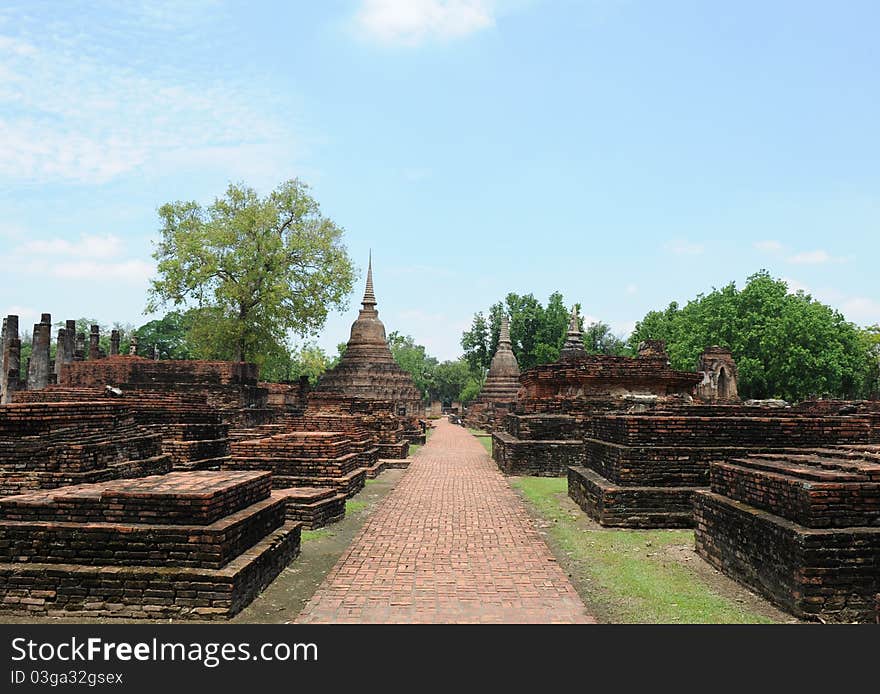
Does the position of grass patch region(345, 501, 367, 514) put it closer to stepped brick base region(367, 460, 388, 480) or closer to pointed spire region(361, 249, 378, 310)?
stepped brick base region(367, 460, 388, 480)

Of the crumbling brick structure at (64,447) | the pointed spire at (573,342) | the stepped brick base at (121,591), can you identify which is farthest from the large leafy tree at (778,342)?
the stepped brick base at (121,591)

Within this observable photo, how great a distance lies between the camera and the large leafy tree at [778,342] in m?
30.1

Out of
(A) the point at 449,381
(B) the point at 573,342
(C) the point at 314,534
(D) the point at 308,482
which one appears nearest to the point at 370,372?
(B) the point at 573,342

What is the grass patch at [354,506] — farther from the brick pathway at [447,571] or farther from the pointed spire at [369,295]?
the pointed spire at [369,295]

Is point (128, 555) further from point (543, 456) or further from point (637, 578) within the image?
point (543, 456)

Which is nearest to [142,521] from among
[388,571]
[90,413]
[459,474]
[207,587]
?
[207,587]

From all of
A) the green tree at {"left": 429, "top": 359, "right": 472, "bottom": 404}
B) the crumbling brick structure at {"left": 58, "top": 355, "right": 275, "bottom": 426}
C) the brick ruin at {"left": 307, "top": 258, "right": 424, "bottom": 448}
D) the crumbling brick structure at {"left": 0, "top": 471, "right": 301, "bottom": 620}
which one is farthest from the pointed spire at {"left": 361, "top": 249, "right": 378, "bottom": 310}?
the green tree at {"left": 429, "top": 359, "right": 472, "bottom": 404}

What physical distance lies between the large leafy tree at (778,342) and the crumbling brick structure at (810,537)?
87.5 ft

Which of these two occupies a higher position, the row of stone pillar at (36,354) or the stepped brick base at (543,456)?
the row of stone pillar at (36,354)

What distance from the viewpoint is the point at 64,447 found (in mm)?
7121

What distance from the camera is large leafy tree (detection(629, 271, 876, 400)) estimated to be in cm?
3009

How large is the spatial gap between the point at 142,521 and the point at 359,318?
88.0 feet

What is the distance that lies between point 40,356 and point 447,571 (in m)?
28.5

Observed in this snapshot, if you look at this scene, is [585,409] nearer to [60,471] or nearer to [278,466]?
[278,466]
